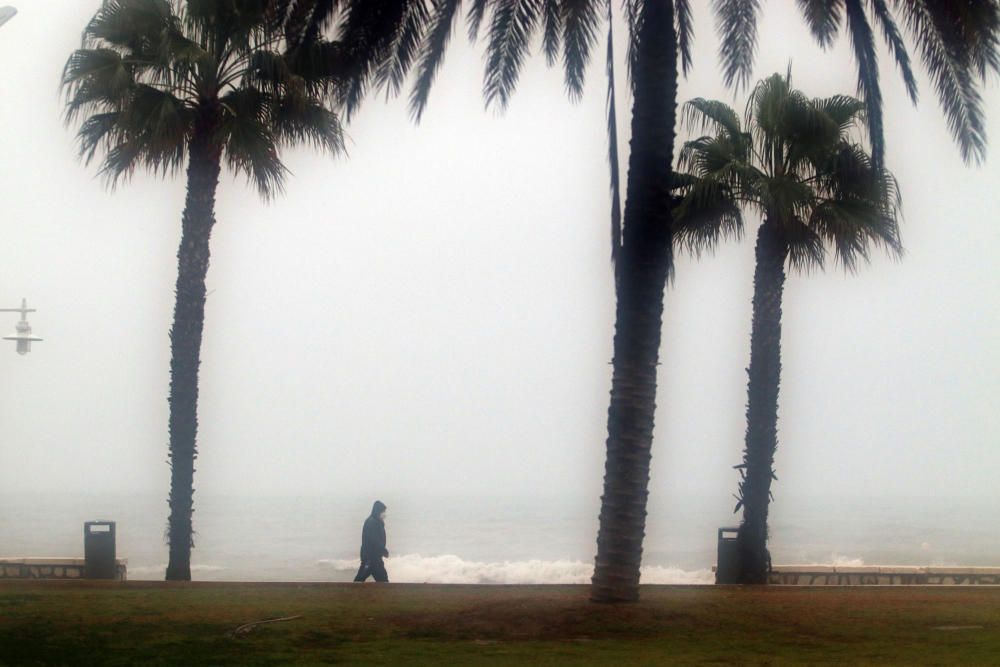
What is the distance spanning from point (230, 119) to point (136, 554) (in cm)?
5798

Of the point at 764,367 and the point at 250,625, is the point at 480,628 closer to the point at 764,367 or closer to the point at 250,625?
the point at 250,625

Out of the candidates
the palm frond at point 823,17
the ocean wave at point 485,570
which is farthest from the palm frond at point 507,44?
the ocean wave at point 485,570

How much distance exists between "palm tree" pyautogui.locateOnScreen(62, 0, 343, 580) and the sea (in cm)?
2916

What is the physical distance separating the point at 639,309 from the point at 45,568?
41.6 feet

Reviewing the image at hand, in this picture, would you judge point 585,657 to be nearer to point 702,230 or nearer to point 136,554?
point 702,230

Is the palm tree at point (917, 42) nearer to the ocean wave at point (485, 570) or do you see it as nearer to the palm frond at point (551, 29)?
the palm frond at point (551, 29)

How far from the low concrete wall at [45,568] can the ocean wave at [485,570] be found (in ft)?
145

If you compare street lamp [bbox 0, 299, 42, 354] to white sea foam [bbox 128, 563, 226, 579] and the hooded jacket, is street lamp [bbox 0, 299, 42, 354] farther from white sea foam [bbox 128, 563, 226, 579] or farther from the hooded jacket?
white sea foam [bbox 128, 563, 226, 579]

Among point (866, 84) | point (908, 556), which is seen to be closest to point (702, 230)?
point (866, 84)

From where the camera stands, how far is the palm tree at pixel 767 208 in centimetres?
2328

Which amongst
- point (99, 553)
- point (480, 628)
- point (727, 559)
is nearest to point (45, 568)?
point (99, 553)

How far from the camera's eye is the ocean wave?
6794 centimetres

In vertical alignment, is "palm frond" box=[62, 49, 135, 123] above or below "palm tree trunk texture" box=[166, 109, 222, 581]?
above

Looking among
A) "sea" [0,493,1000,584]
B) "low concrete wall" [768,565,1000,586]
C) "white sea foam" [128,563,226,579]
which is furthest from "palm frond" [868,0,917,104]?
"white sea foam" [128,563,226,579]
